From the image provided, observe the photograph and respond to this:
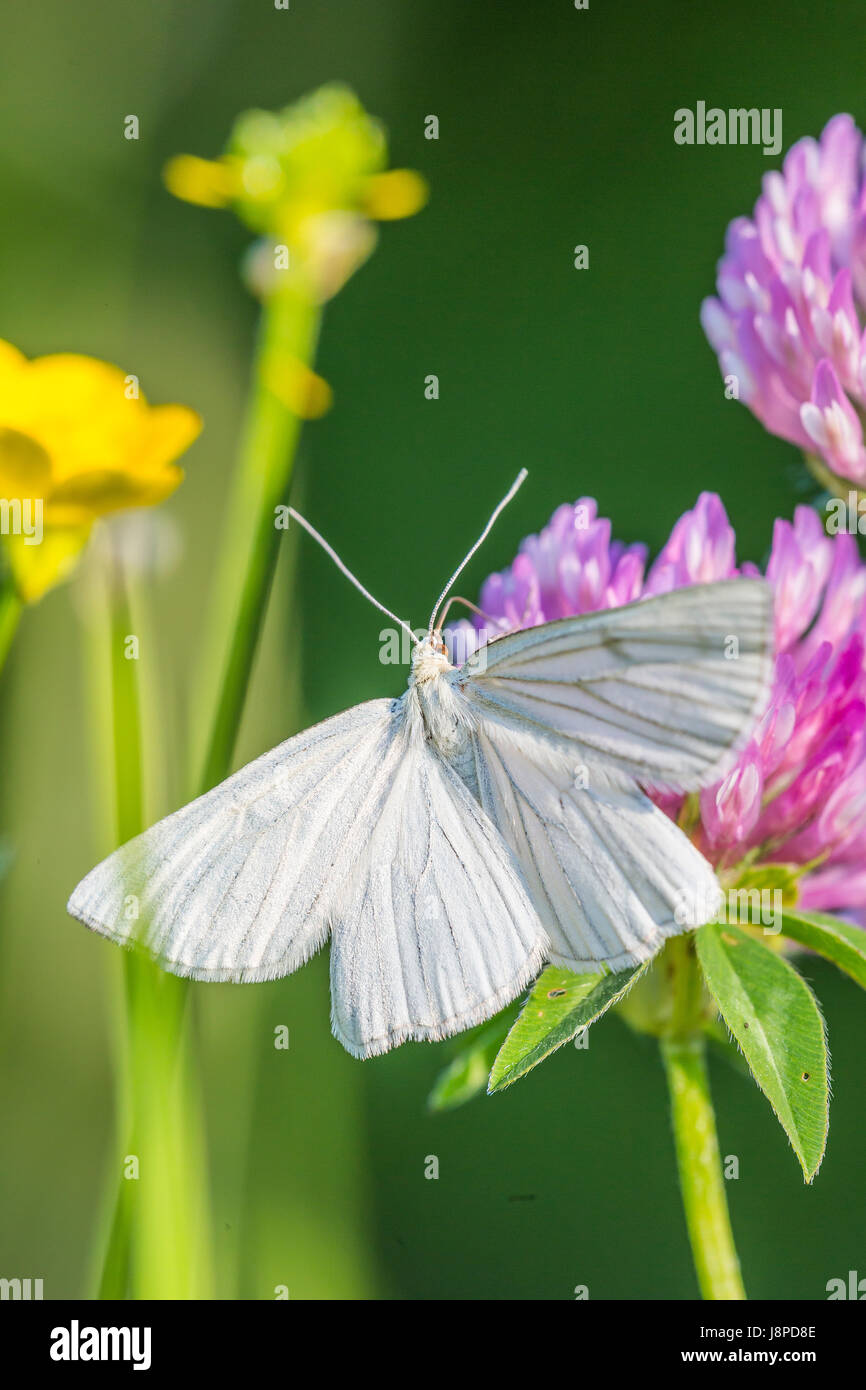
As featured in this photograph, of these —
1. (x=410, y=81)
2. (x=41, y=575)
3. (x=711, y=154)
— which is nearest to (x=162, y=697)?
(x=41, y=575)

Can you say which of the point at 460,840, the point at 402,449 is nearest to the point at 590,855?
the point at 460,840

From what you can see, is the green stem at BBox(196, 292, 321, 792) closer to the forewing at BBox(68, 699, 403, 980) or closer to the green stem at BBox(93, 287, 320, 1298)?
the green stem at BBox(93, 287, 320, 1298)

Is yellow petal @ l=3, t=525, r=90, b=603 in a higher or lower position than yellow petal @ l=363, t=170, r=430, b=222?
lower

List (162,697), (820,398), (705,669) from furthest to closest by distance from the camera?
(162,697) → (820,398) → (705,669)

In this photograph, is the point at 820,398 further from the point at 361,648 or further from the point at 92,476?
the point at 361,648

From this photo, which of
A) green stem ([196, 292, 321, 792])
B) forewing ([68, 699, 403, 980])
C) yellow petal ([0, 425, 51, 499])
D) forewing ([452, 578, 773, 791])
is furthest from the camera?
green stem ([196, 292, 321, 792])

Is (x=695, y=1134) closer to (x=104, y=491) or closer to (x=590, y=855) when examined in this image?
(x=590, y=855)

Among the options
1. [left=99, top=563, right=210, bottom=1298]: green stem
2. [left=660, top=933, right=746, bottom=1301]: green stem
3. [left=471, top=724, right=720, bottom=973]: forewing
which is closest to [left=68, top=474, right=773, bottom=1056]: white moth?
[left=471, top=724, right=720, bottom=973]: forewing
